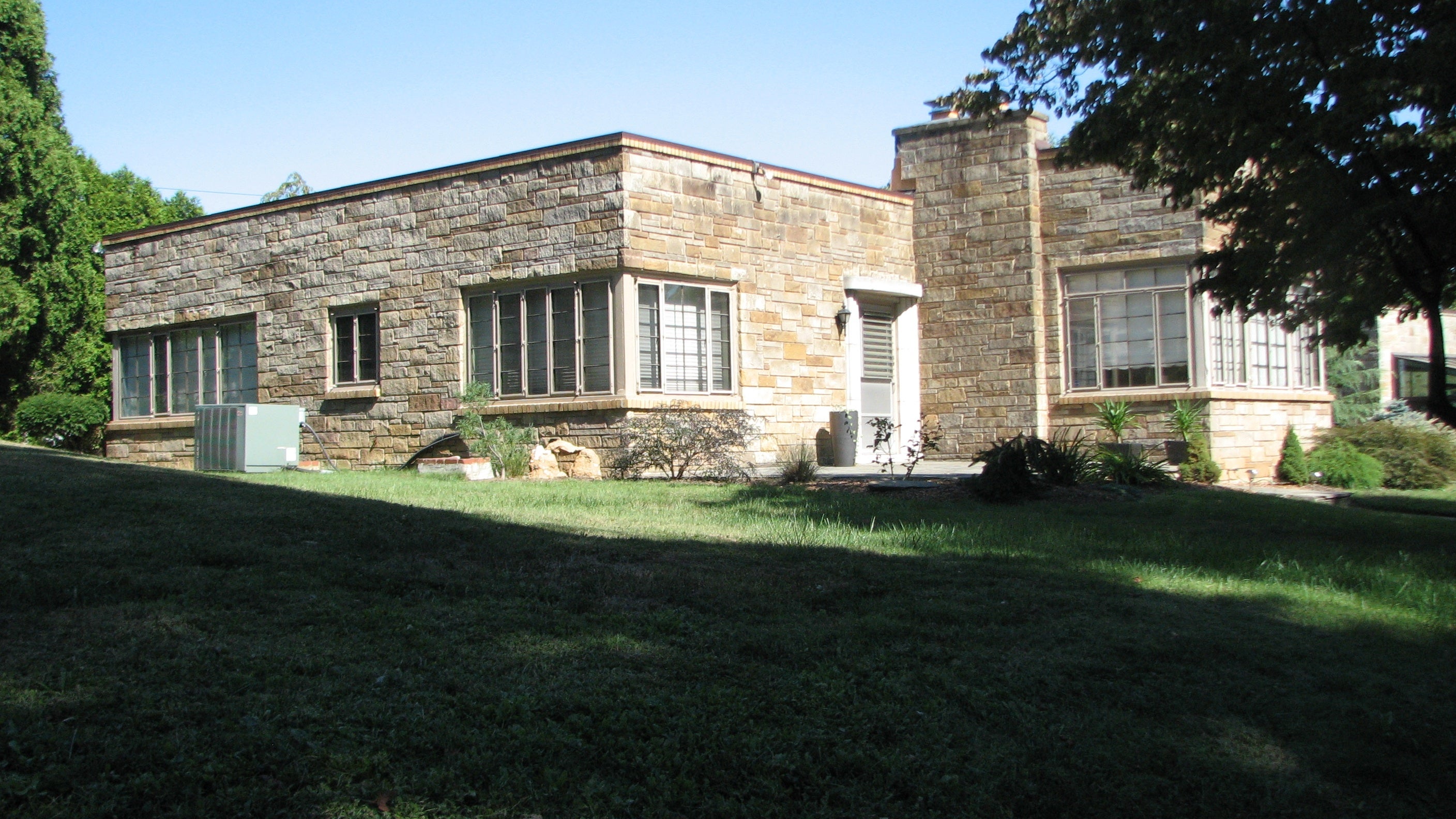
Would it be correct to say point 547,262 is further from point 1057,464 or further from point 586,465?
point 1057,464

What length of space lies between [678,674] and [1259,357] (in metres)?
15.0

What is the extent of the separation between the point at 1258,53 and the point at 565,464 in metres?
9.53

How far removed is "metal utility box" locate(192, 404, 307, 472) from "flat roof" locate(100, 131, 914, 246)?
137 inches

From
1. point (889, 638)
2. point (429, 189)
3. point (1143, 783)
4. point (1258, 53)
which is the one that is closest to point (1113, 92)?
point (1258, 53)

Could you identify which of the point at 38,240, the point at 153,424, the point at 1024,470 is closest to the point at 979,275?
the point at 1024,470

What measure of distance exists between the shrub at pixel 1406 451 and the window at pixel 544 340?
11.1 metres

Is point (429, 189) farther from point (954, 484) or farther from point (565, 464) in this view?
point (954, 484)

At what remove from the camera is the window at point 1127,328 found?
15.8 meters

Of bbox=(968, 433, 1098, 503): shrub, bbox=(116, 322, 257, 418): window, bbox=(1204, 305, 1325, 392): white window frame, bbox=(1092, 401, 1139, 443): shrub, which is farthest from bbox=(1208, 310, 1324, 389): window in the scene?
bbox=(116, 322, 257, 418): window

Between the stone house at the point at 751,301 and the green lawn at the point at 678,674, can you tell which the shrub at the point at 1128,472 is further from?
the green lawn at the point at 678,674

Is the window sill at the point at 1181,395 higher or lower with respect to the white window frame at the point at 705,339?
lower

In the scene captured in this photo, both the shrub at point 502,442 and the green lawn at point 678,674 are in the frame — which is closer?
the green lawn at point 678,674

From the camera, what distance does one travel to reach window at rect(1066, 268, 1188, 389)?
15.8 meters

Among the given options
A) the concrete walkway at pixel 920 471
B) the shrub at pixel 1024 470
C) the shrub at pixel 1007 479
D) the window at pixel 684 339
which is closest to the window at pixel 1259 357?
the concrete walkway at pixel 920 471
